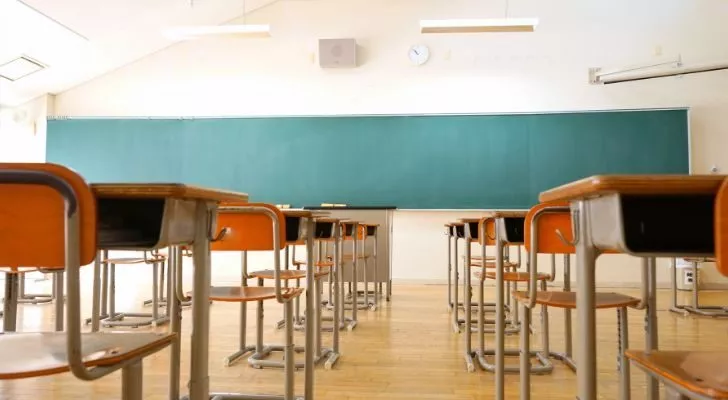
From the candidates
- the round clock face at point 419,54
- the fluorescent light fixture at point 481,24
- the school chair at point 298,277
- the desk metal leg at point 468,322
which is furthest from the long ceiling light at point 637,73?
the school chair at point 298,277

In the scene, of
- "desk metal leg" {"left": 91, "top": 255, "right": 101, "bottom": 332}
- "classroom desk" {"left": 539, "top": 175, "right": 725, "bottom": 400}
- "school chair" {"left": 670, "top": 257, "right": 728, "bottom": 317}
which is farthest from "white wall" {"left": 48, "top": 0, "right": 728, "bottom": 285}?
"classroom desk" {"left": 539, "top": 175, "right": 725, "bottom": 400}

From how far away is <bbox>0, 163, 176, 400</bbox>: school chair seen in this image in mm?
843

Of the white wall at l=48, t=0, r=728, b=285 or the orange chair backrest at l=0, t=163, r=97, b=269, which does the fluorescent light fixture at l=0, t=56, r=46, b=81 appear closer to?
the white wall at l=48, t=0, r=728, b=285

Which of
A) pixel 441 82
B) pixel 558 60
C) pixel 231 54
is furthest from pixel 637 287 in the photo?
pixel 231 54

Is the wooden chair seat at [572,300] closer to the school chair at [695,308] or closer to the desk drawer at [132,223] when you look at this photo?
the desk drawer at [132,223]

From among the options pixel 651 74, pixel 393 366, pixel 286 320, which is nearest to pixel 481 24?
pixel 651 74

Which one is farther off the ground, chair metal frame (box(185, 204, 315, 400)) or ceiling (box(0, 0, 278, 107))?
ceiling (box(0, 0, 278, 107))

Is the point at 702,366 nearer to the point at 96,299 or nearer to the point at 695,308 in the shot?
the point at 96,299

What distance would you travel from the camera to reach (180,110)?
6.59 meters

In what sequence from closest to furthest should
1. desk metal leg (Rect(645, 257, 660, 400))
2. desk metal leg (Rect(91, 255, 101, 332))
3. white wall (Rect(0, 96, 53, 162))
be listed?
1. desk metal leg (Rect(645, 257, 660, 400))
2. desk metal leg (Rect(91, 255, 101, 332))
3. white wall (Rect(0, 96, 53, 162))

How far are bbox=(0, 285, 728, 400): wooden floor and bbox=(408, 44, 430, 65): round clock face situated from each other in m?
3.45

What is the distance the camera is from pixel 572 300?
1.87 meters

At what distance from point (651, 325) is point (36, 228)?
1.65 metres

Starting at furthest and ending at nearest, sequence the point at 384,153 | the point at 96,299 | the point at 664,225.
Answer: the point at 384,153
the point at 96,299
the point at 664,225
